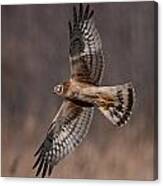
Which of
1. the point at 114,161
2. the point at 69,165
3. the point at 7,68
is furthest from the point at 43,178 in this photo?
the point at 7,68

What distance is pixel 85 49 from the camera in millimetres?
2432

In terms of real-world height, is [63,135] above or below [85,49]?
below

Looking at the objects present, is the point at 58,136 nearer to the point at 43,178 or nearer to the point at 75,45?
the point at 43,178

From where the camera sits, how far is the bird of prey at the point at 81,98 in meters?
2.40

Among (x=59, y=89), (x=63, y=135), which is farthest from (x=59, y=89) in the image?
(x=63, y=135)

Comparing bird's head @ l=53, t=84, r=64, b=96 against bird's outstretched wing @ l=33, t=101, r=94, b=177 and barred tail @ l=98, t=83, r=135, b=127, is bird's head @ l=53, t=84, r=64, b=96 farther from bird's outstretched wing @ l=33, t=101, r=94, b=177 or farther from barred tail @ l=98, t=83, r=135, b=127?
barred tail @ l=98, t=83, r=135, b=127

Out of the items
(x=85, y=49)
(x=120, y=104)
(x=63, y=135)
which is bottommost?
(x=63, y=135)

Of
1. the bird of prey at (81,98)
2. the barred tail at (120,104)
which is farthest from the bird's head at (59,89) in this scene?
the barred tail at (120,104)

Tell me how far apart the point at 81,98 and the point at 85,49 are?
18 centimetres

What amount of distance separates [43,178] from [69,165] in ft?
0.37

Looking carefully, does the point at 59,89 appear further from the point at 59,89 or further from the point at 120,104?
the point at 120,104

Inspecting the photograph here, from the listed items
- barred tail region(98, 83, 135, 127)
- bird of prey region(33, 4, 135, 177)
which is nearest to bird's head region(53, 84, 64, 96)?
bird of prey region(33, 4, 135, 177)

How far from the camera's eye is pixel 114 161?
2.40 metres

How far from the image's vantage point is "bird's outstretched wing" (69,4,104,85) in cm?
241
